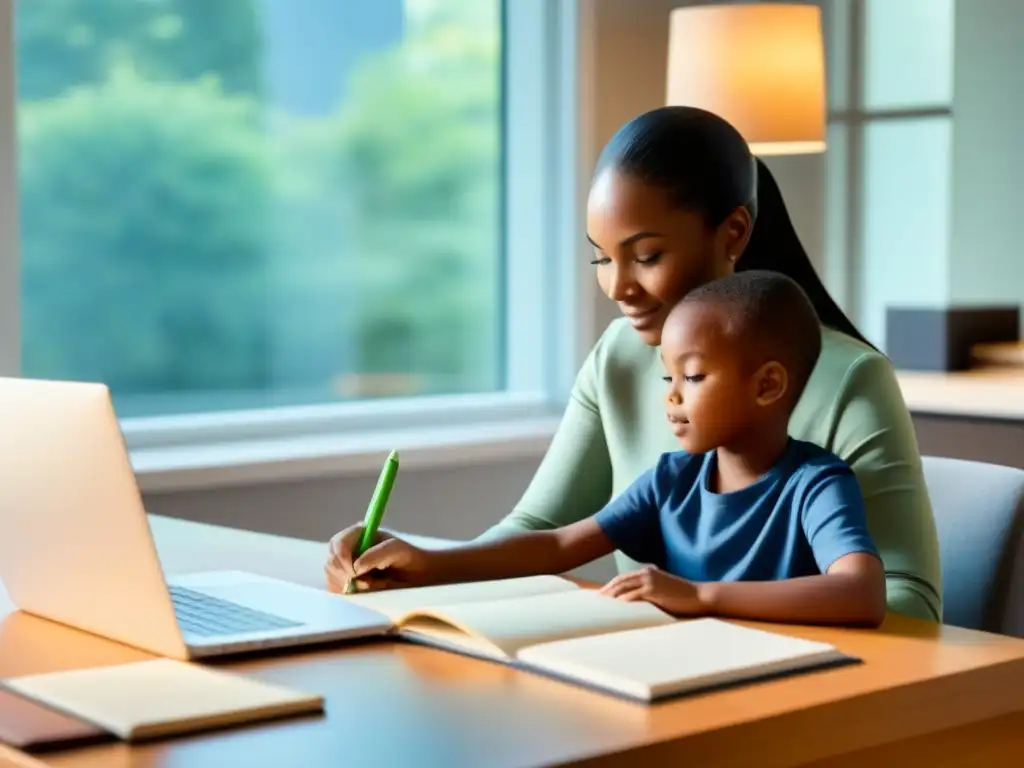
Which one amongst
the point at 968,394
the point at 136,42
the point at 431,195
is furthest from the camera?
the point at 431,195

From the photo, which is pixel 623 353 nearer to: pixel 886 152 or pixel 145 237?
pixel 145 237

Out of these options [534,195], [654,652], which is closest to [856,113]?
[534,195]

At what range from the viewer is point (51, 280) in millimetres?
2879

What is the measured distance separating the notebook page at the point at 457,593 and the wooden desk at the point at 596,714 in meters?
0.08

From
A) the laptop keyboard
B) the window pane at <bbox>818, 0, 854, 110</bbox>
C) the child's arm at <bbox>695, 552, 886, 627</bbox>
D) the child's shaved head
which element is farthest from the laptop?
the window pane at <bbox>818, 0, 854, 110</bbox>

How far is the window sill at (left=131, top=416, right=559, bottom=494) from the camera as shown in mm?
2834

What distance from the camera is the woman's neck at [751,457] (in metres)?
1.32

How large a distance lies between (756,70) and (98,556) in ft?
7.21

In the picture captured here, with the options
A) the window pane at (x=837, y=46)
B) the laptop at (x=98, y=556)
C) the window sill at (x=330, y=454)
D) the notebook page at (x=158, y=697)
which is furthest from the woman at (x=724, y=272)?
the window pane at (x=837, y=46)

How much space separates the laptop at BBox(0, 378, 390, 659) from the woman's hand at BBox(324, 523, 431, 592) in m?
0.05

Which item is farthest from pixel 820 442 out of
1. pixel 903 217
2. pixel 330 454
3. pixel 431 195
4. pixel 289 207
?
pixel 903 217

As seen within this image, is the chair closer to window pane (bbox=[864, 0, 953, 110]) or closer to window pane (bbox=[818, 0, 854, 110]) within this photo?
window pane (bbox=[864, 0, 953, 110])

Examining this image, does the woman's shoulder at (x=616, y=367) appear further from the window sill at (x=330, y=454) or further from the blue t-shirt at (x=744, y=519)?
the window sill at (x=330, y=454)

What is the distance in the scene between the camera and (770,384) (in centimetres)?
129
